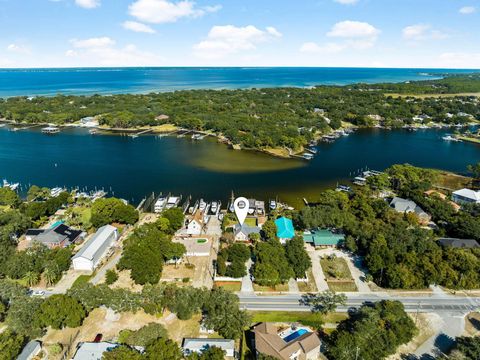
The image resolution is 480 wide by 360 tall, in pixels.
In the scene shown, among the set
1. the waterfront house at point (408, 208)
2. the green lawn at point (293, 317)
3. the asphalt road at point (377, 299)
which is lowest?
the green lawn at point (293, 317)

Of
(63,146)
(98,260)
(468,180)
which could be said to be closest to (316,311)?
(98,260)

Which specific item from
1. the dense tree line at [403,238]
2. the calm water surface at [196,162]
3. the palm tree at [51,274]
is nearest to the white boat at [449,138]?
the calm water surface at [196,162]

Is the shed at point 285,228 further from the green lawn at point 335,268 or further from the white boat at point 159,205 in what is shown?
the white boat at point 159,205

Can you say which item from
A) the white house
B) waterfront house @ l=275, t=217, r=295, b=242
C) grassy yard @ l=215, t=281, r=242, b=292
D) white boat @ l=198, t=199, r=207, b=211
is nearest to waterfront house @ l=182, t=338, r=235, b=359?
grassy yard @ l=215, t=281, r=242, b=292

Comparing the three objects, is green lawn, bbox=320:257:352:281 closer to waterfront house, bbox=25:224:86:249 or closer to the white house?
the white house

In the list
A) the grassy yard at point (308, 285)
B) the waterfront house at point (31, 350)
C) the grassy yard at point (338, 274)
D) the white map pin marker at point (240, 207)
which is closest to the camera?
the waterfront house at point (31, 350)

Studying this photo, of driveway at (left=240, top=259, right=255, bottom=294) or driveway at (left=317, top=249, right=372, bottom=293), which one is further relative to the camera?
driveway at (left=317, top=249, right=372, bottom=293)
